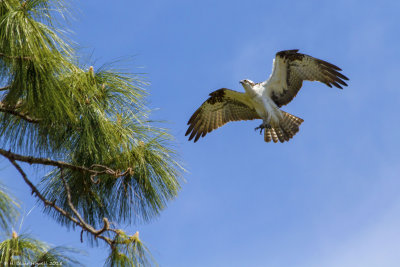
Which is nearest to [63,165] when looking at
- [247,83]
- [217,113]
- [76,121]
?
[76,121]

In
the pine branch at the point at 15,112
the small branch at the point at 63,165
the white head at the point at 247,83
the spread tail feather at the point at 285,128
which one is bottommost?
the small branch at the point at 63,165

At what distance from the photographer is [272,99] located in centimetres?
707

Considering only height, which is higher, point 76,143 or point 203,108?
point 203,108

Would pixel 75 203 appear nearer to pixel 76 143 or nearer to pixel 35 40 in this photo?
pixel 76 143

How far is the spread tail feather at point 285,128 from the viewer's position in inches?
282

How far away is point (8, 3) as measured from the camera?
407cm

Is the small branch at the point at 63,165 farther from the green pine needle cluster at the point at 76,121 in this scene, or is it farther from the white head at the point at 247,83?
the white head at the point at 247,83

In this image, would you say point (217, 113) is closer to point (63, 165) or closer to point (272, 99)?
point (272, 99)

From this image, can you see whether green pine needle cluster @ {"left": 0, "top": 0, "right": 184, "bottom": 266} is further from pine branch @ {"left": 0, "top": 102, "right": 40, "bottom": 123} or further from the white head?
the white head

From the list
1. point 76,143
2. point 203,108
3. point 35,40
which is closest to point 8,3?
point 35,40

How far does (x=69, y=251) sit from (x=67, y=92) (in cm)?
113

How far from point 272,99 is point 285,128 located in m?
0.40

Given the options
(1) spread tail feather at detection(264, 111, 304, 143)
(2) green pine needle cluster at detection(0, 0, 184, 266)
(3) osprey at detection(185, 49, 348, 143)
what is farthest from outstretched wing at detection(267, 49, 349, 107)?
(2) green pine needle cluster at detection(0, 0, 184, 266)

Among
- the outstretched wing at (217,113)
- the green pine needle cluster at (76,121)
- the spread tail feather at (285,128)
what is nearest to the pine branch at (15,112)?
the green pine needle cluster at (76,121)
